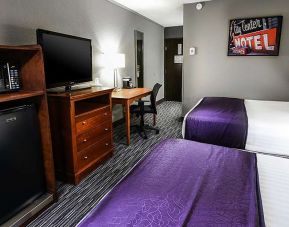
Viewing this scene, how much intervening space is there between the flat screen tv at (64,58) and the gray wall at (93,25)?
1.29 feet

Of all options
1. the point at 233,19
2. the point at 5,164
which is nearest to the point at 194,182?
the point at 5,164

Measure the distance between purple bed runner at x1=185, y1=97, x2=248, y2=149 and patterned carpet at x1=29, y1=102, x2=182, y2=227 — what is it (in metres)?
0.95

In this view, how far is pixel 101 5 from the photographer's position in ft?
12.1

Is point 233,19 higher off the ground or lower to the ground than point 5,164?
higher

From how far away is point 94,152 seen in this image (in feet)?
8.84

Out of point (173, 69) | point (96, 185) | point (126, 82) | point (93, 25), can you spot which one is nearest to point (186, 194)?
point (96, 185)

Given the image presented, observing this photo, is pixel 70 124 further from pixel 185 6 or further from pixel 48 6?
pixel 185 6

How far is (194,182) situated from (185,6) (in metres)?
4.06

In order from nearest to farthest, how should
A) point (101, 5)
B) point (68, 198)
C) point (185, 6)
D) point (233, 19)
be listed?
point (68, 198)
point (101, 5)
point (233, 19)
point (185, 6)

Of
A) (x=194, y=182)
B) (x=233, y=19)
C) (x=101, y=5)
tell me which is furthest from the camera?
(x=233, y=19)

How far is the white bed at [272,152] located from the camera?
1.12 m

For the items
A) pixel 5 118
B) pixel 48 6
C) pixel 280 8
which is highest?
pixel 280 8

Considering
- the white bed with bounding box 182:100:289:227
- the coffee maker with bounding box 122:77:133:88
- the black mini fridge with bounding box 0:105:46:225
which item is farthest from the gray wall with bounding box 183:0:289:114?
the black mini fridge with bounding box 0:105:46:225

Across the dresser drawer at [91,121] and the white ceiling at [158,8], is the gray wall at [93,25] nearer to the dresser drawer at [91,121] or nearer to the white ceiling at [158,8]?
the white ceiling at [158,8]
